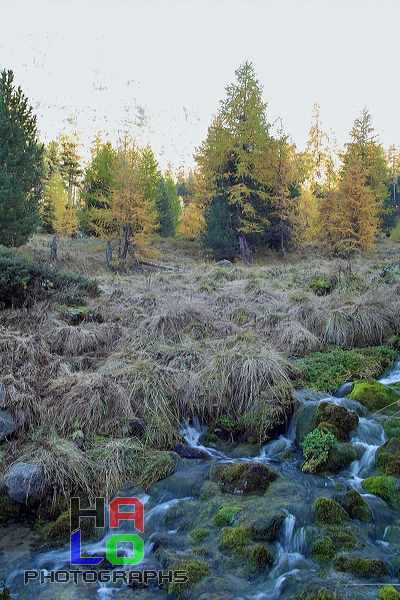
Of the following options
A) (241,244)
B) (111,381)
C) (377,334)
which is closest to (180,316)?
(111,381)

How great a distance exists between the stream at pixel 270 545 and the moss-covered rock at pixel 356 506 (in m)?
0.07

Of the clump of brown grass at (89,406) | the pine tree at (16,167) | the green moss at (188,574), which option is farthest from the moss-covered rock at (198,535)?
the pine tree at (16,167)

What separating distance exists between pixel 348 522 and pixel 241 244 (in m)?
17.9

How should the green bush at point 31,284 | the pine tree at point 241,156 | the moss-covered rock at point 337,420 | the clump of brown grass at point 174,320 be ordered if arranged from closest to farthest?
the moss-covered rock at point 337,420, the clump of brown grass at point 174,320, the green bush at point 31,284, the pine tree at point 241,156

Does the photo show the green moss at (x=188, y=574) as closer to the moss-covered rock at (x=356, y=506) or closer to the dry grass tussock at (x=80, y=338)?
the moss-covered rock at (x=356, y=506)

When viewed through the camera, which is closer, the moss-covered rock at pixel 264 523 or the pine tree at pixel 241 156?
the moss-covered rock at pixel 264 523

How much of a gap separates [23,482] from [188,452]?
1876 mm

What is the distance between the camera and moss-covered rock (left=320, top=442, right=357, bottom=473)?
167 inches

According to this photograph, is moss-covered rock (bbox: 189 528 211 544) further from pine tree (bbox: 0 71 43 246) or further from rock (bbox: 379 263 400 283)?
pine tree (bbox: 0 71 43 246)

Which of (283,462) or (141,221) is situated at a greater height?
(141,221)

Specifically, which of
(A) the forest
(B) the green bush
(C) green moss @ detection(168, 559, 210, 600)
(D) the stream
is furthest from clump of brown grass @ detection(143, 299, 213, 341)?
(C) green moss @ detection(168, 559, 210, 600)

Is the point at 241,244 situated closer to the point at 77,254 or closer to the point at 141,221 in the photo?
the point at 141,221

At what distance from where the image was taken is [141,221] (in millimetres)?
20625

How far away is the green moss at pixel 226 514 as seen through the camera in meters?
3.59
